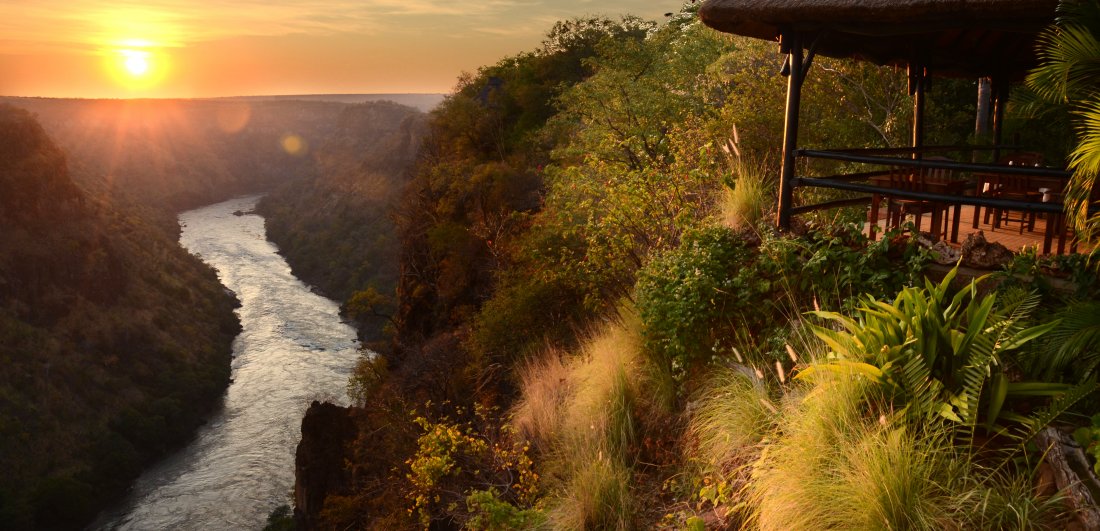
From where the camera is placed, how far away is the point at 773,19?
8.09 m

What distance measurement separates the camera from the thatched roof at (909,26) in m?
7.00

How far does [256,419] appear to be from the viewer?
180ft

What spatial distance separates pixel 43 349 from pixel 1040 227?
75386 millimetres

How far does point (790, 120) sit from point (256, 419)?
53849mm

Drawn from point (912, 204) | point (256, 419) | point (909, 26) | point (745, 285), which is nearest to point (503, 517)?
point (745, 285)

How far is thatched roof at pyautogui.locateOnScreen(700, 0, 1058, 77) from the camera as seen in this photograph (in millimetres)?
7004

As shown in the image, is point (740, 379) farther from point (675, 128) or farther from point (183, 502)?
point (183, 502)

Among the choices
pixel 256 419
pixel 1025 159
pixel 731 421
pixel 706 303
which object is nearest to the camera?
pixel 731 421

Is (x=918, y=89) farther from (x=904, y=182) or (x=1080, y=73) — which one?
(x=1080, y=73)

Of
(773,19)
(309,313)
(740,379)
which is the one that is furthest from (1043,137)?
(309,313)

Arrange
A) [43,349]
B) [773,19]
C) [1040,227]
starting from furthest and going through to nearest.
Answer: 1. [43,349]
2. [1040,227]
3. [773,19]

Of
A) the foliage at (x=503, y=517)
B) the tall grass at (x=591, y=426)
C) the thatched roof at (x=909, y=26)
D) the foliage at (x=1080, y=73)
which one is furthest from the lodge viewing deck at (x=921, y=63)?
the foliage at (x=503, y=517)

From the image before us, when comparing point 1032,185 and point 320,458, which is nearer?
point 1032,185

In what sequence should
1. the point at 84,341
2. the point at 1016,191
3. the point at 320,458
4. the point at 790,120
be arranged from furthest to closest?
1. the point at 84,341
2. the point at 320,458
3. the point at 1016,191
4. the point at 790,120
